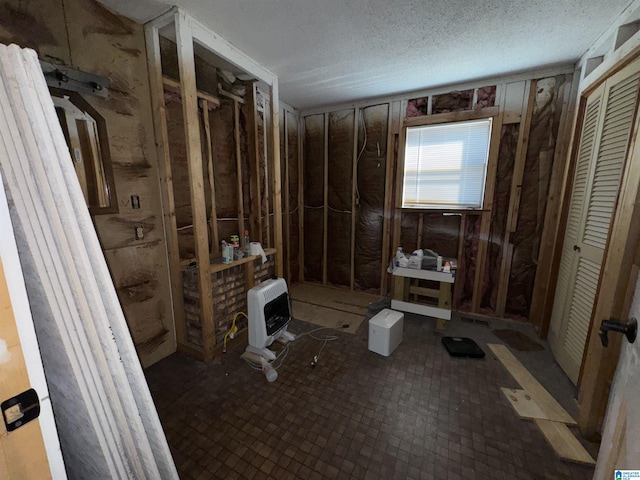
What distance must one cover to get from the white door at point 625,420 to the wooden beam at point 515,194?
227 cm

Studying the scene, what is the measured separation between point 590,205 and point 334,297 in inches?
106

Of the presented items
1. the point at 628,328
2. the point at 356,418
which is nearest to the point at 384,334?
the point at 356,418

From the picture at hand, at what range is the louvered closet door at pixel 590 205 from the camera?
5.48 feet

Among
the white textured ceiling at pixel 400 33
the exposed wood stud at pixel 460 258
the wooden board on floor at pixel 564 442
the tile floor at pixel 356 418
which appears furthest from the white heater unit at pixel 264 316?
the exposed wood stud at pixel 460 258

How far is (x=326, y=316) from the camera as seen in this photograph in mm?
3076

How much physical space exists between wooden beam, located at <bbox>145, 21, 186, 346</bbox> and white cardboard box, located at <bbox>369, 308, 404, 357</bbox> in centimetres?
168

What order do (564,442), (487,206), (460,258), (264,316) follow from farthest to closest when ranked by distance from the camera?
(460,258) < (487,206) < (264,316) < (564,442)

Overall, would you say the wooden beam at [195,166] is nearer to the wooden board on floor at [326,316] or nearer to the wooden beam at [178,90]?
the wooden beam at [178,90]

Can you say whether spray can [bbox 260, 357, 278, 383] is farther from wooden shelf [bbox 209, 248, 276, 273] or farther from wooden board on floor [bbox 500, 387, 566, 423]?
wooden board on floor [bbox 500, 387, 566, 423]

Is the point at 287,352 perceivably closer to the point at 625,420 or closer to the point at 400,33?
the point at 625,420

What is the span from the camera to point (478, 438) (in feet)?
5.06

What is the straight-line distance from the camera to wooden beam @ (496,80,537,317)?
2.63 metres

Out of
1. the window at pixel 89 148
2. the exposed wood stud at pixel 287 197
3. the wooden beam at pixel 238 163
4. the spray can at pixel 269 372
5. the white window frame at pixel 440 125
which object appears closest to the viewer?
the window at pixel 89 148

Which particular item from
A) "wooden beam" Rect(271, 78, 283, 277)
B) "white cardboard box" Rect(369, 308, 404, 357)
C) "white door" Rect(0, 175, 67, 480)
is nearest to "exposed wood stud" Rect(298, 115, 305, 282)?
"wooden beam" Rect(271, 78, 283, 277)
